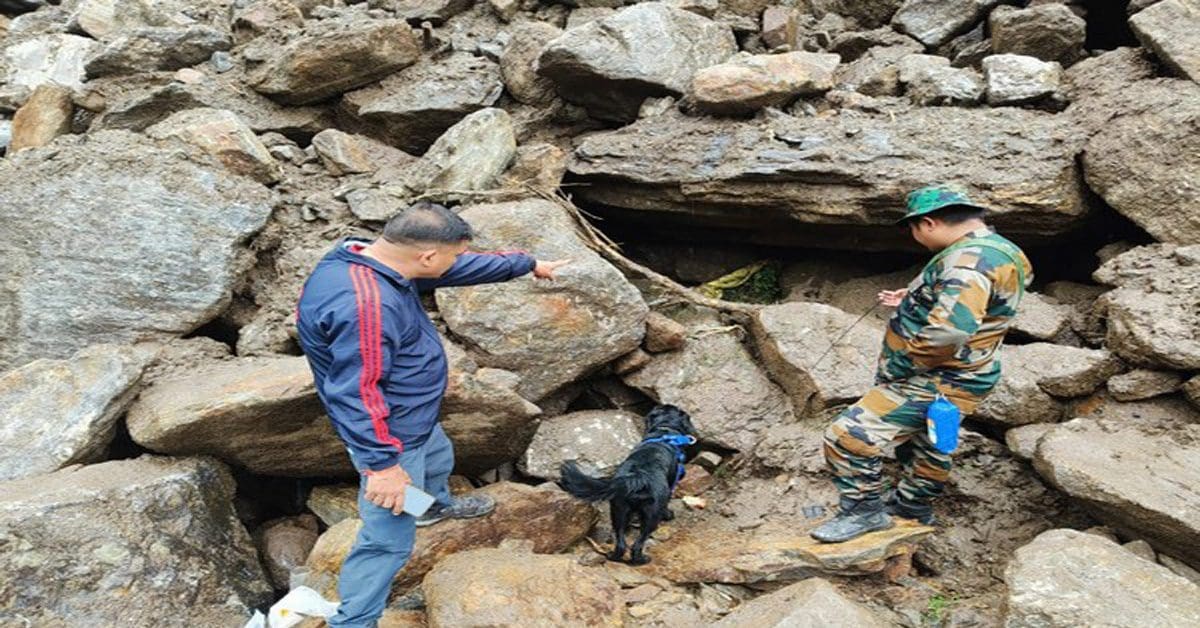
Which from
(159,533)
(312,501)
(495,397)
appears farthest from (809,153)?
(159,533)

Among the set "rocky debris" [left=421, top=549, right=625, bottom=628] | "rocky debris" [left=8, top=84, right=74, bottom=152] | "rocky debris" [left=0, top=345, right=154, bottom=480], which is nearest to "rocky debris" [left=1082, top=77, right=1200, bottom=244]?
"rocky debris" [left=421, top=549, right=625, bottom=628]

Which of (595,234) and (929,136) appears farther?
(595,234)

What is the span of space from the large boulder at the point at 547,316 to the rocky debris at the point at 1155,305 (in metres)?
3.22

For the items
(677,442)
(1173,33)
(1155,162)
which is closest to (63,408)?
(677,442)

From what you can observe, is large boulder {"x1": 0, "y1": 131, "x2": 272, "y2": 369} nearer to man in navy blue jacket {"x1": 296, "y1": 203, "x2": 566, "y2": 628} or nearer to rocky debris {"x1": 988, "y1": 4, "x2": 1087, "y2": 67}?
man in navy blue jacket {"x1": 296, "y1": 203, "x2": 566, "y2": 628}

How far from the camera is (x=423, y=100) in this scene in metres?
7.35

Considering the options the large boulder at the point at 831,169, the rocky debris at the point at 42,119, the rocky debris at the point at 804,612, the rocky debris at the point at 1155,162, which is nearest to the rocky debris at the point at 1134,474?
the rocky debris at the point at 804,612

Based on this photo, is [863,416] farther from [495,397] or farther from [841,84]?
[841,84]

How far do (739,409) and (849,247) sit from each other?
2.02 m

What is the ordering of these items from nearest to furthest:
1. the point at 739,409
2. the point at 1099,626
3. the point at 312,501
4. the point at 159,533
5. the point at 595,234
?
1. the point at 1099,626
2. the point at 159,533
3. the point at 312,501
4. the point at 739,409
5. the point at 595,234

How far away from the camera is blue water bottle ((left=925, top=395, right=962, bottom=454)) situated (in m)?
3.82

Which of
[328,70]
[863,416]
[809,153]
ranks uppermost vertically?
[328,70]

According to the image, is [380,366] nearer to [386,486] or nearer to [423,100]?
[386,486]

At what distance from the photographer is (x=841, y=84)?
7105 millimetres
